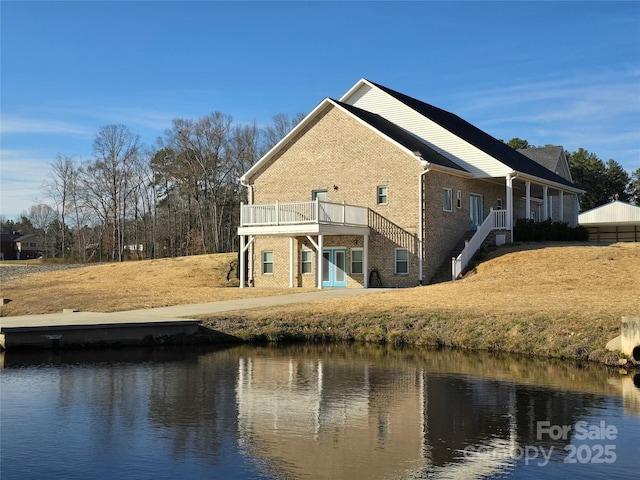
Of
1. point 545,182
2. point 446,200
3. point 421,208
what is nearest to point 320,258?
point 421,208

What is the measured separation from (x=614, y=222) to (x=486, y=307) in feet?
143

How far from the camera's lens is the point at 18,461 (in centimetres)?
960

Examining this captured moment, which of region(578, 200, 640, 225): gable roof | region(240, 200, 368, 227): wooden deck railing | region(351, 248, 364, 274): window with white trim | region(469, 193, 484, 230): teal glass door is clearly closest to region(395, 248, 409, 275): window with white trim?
region(351, 248, 364, 274): window with white trim

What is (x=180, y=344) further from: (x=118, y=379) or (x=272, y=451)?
(x=272, y=451)

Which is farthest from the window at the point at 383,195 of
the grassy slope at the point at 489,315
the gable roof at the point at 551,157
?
the gable roof at the point at 551,157

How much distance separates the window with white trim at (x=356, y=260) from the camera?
34.9 m

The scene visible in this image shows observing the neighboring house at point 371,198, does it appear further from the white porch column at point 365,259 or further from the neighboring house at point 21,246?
the neighboring house at point 21,246

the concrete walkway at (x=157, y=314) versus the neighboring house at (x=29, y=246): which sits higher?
the neighboring house at (x=29, y=246)

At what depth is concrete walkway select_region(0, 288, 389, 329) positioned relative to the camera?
19953mm

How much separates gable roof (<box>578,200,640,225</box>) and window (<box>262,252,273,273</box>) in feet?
116

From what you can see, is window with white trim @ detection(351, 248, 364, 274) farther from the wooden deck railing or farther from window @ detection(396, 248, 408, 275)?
window @ detection(396, 248, 408, 275)

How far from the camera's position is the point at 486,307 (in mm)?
22125

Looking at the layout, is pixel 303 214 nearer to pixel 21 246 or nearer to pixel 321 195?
pixel 321 195

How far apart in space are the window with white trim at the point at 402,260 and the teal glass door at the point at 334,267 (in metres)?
2.57
